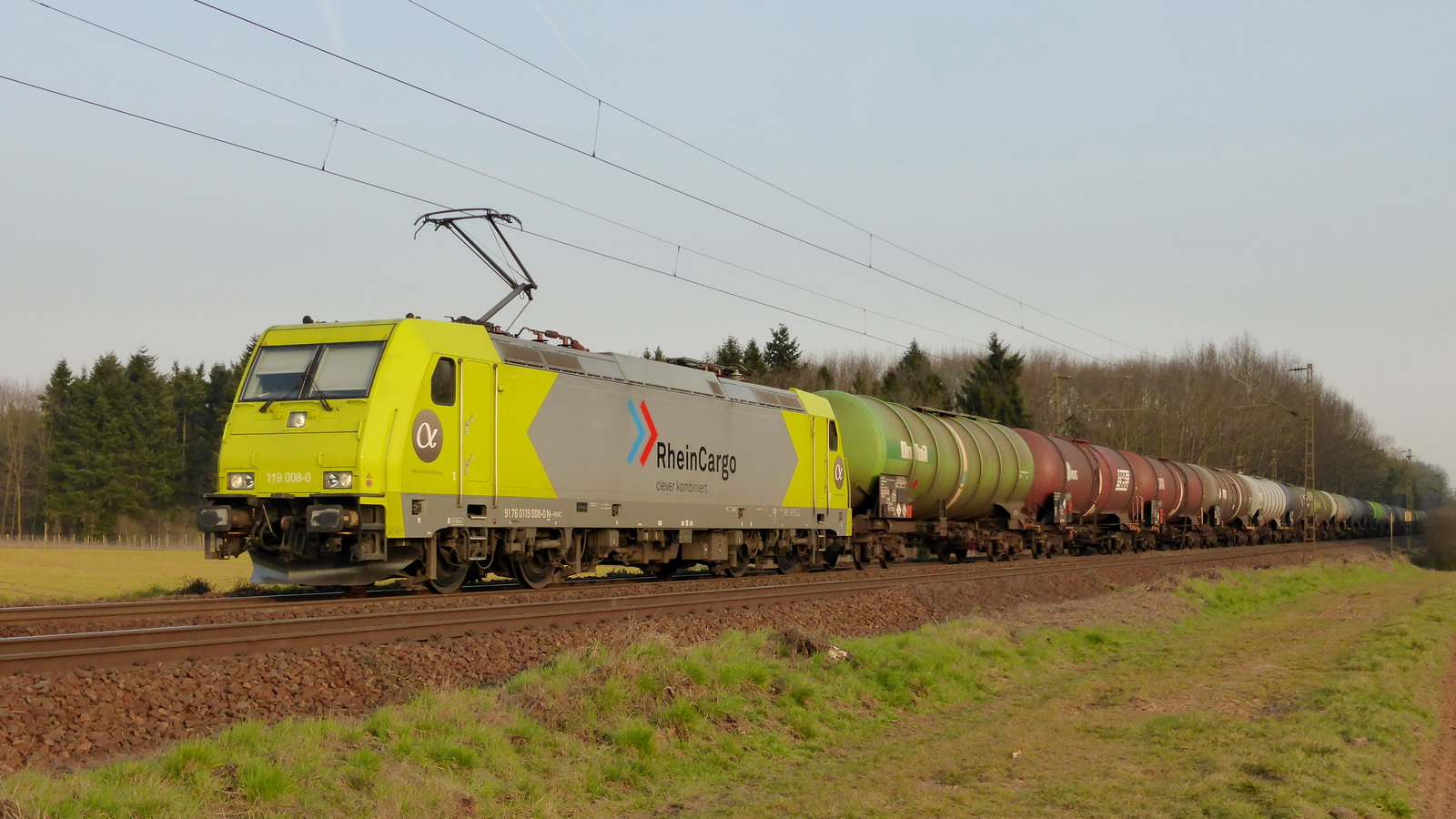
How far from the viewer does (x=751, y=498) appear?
880 inches

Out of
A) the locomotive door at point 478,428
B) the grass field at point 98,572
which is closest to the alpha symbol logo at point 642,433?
the locomotive door at point 478,428

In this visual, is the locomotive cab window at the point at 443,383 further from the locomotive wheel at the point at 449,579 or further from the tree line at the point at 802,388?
the tree line at the point at 802,388

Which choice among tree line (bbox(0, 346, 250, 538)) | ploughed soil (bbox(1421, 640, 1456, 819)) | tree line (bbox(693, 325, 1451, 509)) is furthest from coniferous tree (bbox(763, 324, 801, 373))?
ploughed soil (bbox(1421, 640, 1456, 819))

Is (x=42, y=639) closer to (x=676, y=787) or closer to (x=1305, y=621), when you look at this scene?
(x=676, y=787)

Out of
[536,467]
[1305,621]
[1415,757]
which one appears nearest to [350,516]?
[536,467]

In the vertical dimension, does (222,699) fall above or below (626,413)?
below

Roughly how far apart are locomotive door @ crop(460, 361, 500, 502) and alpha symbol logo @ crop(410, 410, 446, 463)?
0.43 m

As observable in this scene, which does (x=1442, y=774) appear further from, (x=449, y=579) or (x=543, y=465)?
(x=449, y=579)

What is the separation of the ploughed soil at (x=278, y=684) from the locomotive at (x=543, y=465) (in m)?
3.59

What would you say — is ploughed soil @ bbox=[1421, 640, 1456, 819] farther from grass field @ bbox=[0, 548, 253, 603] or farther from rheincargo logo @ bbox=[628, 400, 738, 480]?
grass field @ bbox=[0, 548, 253, 603]

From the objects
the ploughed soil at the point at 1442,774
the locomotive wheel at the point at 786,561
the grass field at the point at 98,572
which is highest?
the locomotive wheel at the point at 786,561

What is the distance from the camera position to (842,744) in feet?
32.3

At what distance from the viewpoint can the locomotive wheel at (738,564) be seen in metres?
22.9

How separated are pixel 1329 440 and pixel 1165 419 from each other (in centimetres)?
3032
